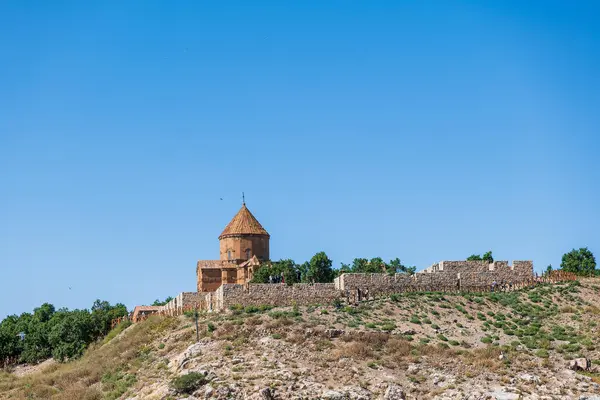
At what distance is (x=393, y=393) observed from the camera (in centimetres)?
3472

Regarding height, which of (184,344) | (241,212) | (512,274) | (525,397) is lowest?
(525,397)

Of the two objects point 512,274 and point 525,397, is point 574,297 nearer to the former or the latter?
point 512,274

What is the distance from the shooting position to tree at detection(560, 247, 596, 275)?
2485 inches

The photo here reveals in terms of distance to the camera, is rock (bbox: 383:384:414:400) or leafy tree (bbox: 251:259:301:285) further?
leafy tree (bbox: 251:259:301:285)

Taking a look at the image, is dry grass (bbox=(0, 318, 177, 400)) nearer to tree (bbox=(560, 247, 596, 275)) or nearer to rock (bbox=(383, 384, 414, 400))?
rock (bbox=(383, 384, 414, 400))

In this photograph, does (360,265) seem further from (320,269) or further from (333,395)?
(333,395)

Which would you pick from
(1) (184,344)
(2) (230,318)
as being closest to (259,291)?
(2) (230,318)

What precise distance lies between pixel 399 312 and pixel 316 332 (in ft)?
20.7

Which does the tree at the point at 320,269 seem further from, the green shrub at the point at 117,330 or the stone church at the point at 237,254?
the green shrub at the point at 117,330

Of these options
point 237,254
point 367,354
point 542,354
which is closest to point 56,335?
point 237,254

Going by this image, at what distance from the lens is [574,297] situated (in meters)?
47.6

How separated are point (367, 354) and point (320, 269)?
1688cm

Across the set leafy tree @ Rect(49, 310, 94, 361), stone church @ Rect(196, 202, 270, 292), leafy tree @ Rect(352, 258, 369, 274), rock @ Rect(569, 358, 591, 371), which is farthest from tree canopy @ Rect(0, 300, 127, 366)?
rock @ Rect(569, 358, 591, 371)

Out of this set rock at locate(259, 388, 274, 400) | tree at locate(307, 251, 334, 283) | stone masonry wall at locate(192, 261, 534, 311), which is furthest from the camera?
tree at locate(307, 251, 334, 283)
